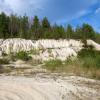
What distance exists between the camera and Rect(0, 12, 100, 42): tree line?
7117cm

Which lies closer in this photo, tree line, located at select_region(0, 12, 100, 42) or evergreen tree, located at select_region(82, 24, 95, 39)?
tree line, located at select_region(0, 12, 100, 42)

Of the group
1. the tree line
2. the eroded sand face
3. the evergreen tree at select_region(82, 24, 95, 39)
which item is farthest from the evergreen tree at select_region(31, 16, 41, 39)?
the eroded sand face

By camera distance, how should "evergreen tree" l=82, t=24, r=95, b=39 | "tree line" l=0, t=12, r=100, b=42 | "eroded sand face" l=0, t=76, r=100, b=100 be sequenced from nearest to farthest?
"eroded sand face" l=0, t=76, r=100, b=100 → "tree line" l=0, t=12, r=100, b=42 → "evergreen tree" l=82, t=24, r=95, b=39

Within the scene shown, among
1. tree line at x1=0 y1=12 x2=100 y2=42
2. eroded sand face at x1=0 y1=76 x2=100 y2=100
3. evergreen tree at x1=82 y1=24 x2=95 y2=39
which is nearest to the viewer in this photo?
eroded sand face at x1=0 y1=76 x2=100 y2=100

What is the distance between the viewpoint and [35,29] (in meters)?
76.2

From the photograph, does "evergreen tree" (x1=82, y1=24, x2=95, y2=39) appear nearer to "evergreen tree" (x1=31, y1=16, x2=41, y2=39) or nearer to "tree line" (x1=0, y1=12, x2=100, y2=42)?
"tree line" (x1=0, y1=12, x2=100, y2=42)

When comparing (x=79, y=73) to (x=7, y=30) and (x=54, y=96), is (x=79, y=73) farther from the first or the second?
(x=7, y=30)

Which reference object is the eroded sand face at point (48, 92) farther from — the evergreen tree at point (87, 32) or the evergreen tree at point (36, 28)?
the evergreen tree at point (87, 32)

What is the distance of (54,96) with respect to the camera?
898 cm

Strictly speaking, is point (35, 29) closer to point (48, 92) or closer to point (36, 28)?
point (36, 28)

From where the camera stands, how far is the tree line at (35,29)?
71169mm

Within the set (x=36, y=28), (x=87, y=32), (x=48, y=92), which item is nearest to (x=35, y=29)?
(x=36, y=28)

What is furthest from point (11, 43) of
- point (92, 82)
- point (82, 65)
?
point (92, 82)

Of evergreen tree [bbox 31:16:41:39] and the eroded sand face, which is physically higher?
evergreen tree [bbox 31:16:41:39]
